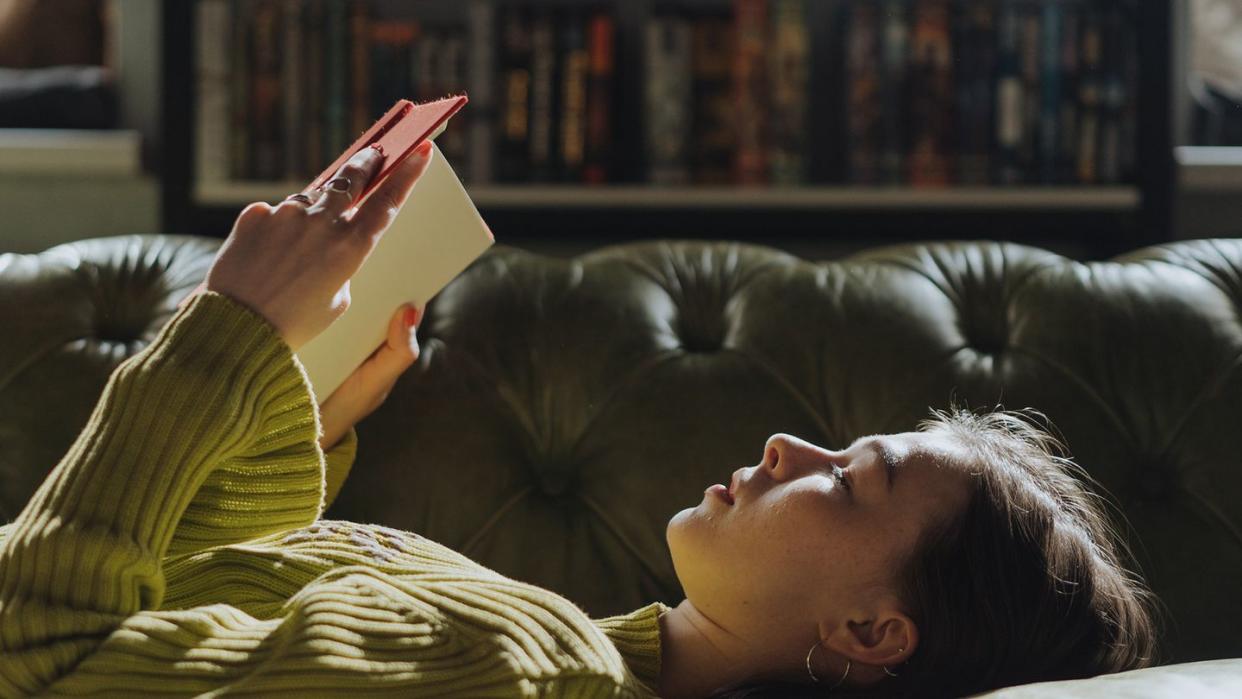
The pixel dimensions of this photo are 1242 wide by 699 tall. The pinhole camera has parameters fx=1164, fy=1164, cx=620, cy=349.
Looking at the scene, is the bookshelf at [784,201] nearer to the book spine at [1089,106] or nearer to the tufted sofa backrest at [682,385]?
the book spine at [1089,106]

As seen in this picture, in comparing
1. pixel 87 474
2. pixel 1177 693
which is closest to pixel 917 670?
pixel 1177 693

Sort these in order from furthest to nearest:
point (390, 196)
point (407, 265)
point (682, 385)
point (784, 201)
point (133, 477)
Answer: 1. point (784, 201)
2. point (682, 385)
3. point (407, 265)
4. point (390, 196)
5. point (133, 477)

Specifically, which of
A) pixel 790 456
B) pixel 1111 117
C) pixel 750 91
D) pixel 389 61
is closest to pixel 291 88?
pixel 389 61

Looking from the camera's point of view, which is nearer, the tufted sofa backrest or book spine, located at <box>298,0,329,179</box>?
the tufted sofa backrest

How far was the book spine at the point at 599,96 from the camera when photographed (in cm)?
184

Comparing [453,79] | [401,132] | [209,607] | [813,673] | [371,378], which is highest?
[453,79]

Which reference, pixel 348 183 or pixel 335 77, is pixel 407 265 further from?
pixel 335 77

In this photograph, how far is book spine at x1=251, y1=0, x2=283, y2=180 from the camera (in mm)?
1842

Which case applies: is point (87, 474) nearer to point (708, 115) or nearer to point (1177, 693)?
point (1177, 693)

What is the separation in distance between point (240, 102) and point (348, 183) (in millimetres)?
1037

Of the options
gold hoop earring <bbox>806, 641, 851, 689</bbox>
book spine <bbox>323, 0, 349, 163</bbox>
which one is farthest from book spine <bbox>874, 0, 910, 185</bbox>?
gold hoop earring <bbox>806, 641, 851, 689</bbox>

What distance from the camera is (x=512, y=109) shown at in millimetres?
1844

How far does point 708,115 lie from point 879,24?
0.31 metres

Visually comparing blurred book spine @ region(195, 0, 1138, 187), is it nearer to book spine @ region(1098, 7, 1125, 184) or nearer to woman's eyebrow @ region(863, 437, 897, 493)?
book spine @ region(1098, 7, 1125, 184)
